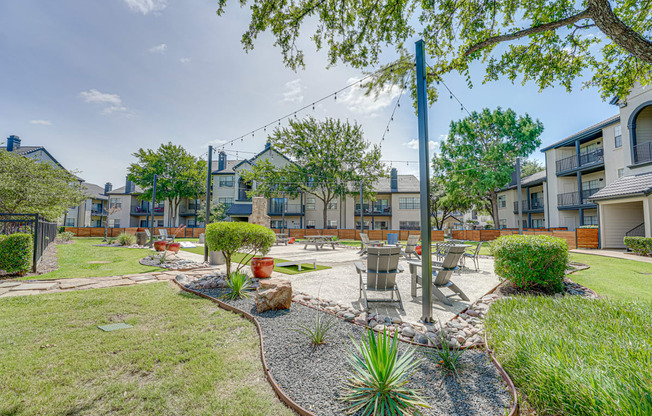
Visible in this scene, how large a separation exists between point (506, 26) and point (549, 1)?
84 cm

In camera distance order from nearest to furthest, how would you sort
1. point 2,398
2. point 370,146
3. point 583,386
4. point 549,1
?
point 583,386
point 2,398
point 549,1
point 370,146

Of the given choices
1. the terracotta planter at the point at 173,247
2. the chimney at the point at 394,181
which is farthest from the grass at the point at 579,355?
the chimney at the point at 394,181

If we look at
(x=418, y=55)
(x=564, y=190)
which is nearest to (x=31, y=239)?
(x=418, y=55)

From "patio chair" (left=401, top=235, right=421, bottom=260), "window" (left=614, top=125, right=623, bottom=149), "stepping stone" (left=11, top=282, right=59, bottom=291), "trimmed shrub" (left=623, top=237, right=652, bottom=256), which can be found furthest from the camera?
"window" (left=614, top=125, right=623, bottom=149)

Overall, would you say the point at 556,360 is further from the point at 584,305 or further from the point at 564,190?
the point at 564,190

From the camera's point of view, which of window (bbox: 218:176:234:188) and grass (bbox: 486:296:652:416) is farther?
window (bbox: 218:176:234:188)

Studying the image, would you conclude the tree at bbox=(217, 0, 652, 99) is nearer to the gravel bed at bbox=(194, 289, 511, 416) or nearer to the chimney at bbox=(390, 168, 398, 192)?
the gravel bed at bbox=(194, 289, 511, 416)

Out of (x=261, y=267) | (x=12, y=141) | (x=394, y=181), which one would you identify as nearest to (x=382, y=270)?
(x=261, y=267)

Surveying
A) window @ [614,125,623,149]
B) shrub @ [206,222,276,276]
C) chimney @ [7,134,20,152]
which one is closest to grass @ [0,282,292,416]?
shrub @ [206,222,276,276]

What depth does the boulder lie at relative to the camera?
4.45 m

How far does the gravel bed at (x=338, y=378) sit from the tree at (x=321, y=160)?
2737cm

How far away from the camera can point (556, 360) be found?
2.29 m

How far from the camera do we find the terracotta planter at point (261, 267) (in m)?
6.92

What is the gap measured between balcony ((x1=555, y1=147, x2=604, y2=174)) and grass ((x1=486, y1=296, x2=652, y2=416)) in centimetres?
2382
